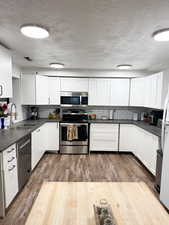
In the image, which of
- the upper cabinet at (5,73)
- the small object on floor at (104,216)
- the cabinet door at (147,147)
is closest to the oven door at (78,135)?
the cabinet door at (147,147)

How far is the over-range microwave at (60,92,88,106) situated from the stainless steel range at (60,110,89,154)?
31cm

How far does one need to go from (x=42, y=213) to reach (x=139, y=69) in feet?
12.8

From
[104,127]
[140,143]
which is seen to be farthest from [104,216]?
[104,127]

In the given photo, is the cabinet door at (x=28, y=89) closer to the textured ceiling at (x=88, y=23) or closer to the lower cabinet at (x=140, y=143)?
the textured ceiling at (x=88, y=23)

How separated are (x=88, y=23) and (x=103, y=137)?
3015 mm

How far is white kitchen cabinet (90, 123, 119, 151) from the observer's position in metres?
4.05

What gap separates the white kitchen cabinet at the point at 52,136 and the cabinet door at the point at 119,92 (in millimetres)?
1746

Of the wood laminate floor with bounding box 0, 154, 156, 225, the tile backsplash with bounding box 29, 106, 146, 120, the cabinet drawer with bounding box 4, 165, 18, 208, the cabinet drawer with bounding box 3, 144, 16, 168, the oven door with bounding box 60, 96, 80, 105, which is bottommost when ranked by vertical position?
the wood laminate floor with bounding box 0, 154, 156, 225

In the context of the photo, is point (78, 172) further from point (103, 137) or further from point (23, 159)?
point (103, 137)

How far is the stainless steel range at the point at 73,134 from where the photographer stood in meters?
3.96

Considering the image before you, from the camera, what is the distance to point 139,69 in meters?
4.10

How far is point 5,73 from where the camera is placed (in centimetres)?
242

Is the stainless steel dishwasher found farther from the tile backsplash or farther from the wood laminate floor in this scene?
the tile backsplash

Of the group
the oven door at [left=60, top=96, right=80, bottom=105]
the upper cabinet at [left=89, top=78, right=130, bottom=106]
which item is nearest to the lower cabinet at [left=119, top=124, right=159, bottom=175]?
the upper cabinet at [left=89, top=78, right=130, bottom=106]
